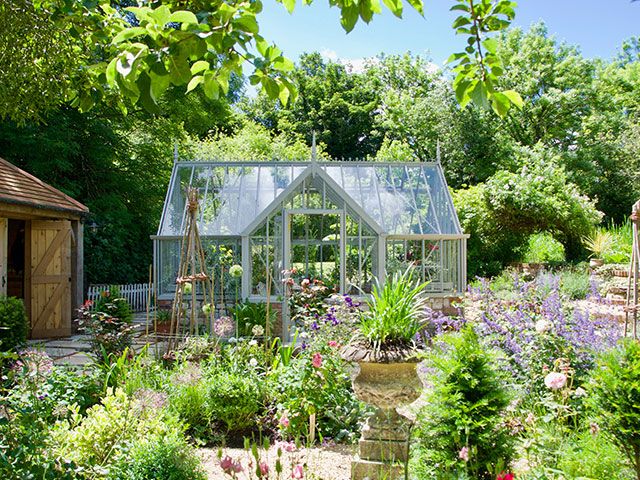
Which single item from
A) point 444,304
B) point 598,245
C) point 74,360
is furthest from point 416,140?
point 74,360

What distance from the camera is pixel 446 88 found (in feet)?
71.6

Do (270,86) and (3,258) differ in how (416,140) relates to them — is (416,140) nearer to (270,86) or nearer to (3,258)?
(3,258)

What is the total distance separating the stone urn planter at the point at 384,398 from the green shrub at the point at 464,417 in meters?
0.17

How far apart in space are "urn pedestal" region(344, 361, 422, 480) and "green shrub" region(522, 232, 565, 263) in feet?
47.7

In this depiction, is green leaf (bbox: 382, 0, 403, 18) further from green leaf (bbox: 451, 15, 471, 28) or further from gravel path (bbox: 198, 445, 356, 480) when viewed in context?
gravel path (bbox: 198, 445, 356, 480)

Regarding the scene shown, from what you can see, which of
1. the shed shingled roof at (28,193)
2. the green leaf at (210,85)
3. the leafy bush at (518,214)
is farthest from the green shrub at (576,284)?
the green leaf at (210,85)

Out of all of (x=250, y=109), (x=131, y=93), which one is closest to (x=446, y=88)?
(x=250, y=109)

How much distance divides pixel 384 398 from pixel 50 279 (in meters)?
8.34

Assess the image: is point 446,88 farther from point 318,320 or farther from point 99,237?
point 318,320

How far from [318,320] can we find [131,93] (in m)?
4.04

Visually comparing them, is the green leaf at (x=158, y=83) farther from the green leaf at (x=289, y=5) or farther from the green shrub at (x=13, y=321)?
the green shrub at (x=13, y=321)

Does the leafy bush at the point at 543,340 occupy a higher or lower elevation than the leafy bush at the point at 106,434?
higher

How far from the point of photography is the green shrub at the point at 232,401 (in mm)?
4758

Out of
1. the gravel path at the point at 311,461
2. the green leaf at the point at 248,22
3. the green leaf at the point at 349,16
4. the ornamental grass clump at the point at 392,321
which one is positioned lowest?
the gravel path at the point at 311,461
